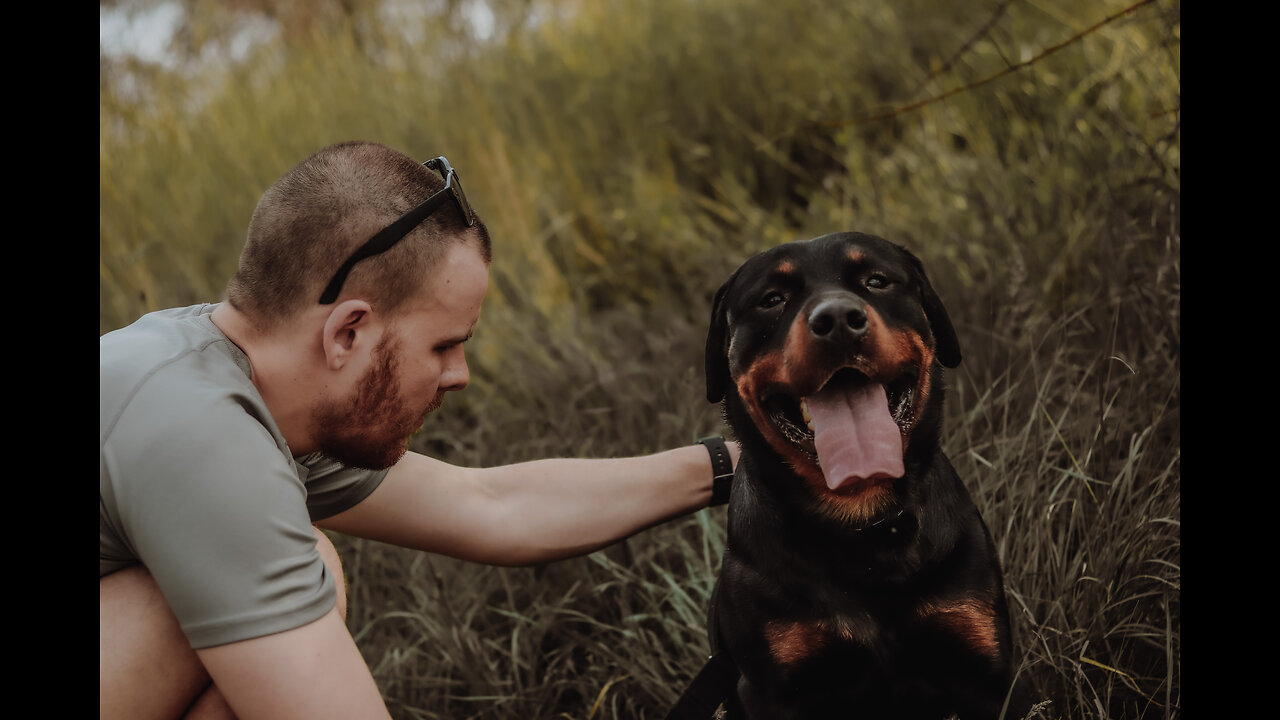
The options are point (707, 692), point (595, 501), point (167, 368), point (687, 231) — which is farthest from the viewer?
point (687, 231)

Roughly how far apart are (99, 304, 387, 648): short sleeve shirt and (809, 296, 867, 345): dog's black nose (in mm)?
987

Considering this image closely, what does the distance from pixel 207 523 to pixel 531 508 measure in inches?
41.2

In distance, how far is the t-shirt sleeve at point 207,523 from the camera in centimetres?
151

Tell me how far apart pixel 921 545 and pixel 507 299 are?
279 cm

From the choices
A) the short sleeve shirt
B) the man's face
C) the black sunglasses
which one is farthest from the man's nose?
the short sleeve shirt

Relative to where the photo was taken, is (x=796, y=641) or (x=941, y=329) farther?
(x=941, y=329)

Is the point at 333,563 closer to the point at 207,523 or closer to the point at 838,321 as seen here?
the point at 207,523

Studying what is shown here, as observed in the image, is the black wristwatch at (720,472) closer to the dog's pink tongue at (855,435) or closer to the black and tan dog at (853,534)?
the black and tan dog at (853,534)

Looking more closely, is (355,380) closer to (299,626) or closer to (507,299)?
(299,626)

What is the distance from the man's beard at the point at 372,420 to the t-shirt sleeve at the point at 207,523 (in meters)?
0.34

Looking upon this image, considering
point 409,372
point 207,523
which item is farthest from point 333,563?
point 207,523

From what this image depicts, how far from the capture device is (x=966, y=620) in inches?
74.8

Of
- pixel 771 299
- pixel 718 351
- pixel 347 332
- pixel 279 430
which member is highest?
pixel 347 332
